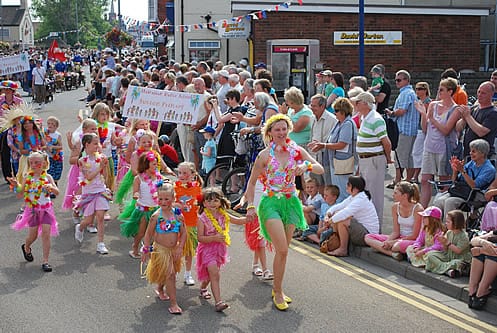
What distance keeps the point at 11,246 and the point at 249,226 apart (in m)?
3.56

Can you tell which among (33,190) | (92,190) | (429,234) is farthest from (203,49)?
(429,234)

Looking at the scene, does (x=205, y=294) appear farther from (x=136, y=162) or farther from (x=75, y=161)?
(x=75, y=161)

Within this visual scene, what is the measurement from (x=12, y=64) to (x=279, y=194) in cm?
1667

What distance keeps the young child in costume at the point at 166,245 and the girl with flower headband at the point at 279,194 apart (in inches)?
29.8

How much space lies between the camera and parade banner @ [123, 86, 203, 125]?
39.7 ft

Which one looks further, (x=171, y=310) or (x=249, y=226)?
(x=249, y=226)

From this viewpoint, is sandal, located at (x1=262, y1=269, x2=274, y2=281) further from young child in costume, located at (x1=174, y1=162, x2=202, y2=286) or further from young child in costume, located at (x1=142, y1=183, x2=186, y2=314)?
young child in costume, located at (x1=142, y1=183, x2=186, y2=314)

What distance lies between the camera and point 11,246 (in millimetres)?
10008

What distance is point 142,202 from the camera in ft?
30.6

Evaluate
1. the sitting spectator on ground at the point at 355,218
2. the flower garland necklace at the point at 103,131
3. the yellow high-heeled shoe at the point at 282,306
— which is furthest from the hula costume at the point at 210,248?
the flower garland necklace at the point at 103,131

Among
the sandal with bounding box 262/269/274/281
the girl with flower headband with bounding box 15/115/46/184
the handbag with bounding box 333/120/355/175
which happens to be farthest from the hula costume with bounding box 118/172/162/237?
the girl with flower headband with bounding box 15/115/46/184

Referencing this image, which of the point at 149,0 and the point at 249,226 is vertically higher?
the point at 149,0

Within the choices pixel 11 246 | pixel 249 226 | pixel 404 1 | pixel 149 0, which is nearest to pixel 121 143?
pixel 11 246

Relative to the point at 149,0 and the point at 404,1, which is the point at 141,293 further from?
the point at 149,0
